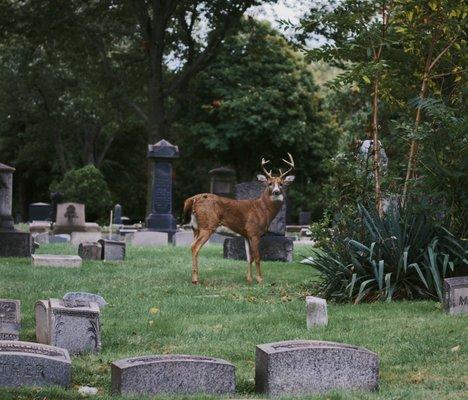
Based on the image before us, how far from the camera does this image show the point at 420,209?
1341cm

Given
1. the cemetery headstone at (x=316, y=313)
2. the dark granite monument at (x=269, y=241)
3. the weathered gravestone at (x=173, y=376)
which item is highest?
the dark granite monument at (x=269, y=241)

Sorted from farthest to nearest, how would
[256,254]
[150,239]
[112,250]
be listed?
[150,239] < [112,250] < [256,254]

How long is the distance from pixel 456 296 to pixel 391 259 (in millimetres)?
2191

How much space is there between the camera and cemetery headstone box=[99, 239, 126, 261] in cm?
1984

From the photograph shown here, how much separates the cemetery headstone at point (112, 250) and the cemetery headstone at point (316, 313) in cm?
976

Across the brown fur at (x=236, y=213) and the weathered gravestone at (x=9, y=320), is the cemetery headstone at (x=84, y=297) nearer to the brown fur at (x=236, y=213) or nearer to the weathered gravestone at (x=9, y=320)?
the weathered gravestone at (x=9, y=320)

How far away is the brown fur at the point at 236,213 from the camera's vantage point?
638 inches

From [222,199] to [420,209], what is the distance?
408 centimetres

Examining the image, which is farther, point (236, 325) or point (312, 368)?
point (236, 325)

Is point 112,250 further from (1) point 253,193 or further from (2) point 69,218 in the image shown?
(2) point 69,218

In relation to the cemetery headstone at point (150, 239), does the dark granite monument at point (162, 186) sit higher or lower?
higher

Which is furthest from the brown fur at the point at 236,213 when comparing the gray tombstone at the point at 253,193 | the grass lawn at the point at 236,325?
the gray tombstone at the point at 253,193

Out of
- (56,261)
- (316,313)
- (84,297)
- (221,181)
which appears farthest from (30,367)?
(221,181)

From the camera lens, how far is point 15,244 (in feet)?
70.1
